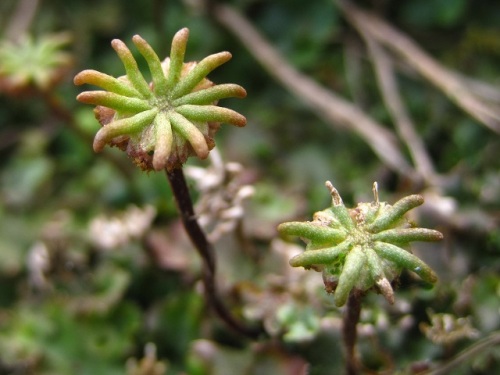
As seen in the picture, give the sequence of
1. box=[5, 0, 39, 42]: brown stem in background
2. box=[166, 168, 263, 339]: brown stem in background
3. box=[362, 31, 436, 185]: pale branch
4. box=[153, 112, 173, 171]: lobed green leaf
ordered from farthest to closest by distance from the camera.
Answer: box=[5, 0, 39, 42]: brown stem in background < box=[362, 31, 436, 185]: pale branch < box=[166, 168, 263, 339]: brown stem in background < box=[153, 112, 173, 171]: lobed green leaf

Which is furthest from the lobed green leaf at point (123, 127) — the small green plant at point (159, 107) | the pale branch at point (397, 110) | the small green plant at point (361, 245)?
the pale branch at point (397, 110)

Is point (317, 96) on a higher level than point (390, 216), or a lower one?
higher

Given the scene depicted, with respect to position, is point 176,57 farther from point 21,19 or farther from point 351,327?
point 21,19

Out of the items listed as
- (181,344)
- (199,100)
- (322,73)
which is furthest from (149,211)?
(199,100)

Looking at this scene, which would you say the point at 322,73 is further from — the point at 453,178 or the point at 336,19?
the point at 453,178

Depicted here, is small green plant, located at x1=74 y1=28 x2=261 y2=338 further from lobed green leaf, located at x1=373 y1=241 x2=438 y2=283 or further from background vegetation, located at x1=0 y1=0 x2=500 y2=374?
background vegetation, located at x1=0 y1=0 x2=500 y2=374

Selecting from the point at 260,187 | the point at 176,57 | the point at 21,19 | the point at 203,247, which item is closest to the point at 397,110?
the point at 260,187

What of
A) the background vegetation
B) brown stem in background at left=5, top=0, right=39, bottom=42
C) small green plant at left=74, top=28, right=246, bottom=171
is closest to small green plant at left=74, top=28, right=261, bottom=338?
small green plant at left=74, top=28, right=246, bottom=171
